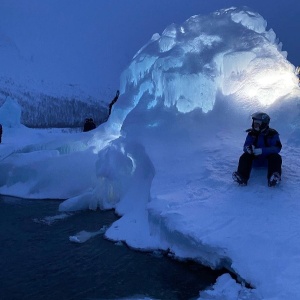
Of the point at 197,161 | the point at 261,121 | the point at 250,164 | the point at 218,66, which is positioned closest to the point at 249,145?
the point at 250,164

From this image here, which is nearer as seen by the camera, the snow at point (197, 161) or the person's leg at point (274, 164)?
the snow at point (197, 161)

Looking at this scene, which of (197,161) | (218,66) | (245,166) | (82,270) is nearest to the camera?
(82,270)

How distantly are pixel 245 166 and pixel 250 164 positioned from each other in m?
0.11

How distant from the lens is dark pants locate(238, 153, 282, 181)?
623cm

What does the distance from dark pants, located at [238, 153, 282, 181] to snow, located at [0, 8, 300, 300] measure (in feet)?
0.69

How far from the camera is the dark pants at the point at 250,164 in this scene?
623cm

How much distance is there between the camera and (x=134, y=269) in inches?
214

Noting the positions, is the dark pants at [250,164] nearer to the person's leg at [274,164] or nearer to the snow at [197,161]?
the person's leg at [274,164]

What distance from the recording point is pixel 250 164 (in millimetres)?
6422

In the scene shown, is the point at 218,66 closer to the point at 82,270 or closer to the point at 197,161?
the point at 197,161

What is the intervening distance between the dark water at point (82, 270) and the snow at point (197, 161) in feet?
0.93

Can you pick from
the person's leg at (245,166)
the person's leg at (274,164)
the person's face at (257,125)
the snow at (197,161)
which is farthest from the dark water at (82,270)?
the person's face at (257,125)

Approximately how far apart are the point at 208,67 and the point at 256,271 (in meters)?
5.91

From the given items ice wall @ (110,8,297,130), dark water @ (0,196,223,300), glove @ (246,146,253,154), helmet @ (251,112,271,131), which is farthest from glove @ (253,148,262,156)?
ice wall @ (110,8,297,130)
